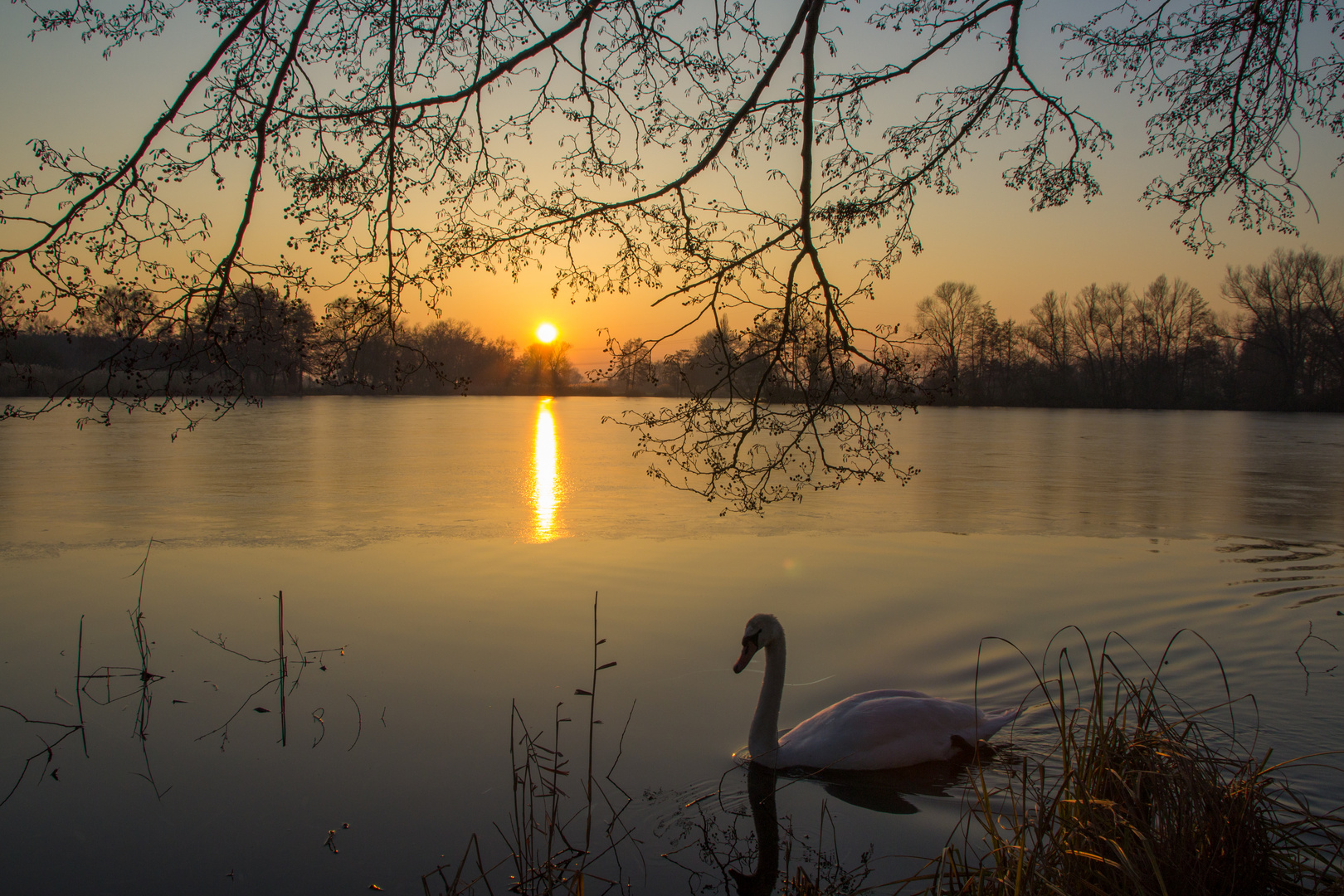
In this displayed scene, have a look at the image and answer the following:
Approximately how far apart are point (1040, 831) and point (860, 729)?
1.79 meters

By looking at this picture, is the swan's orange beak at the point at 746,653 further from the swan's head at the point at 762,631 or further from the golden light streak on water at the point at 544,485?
the golden light streak on water at the point at 544,485

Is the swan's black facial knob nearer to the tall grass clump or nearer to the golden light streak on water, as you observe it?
the tall grass clump

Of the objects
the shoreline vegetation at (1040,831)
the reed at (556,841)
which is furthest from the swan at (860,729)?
the reed at (556,841)

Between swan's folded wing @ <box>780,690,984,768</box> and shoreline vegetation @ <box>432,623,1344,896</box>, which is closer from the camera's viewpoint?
shoreline vegetation @ <box>432,623,1344,896</box>

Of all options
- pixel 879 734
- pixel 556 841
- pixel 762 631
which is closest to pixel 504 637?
pixel 762 631

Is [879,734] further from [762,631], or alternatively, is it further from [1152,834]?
[1152,834]

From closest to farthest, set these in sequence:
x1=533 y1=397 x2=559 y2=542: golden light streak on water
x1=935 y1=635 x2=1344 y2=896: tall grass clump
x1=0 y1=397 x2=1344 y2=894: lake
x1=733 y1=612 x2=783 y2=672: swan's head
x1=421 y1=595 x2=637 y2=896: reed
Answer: x1=935 y1=635 x2=1344 y2=896: tall grass clump → x1=421 y1=595 x2=637 y2=896: reed → x1=0 y1=397 x2=1344 y2=894: lake → x1=733 y1=612 x2=783 y2=672: swan's head → x1=533 y1=397 x2=559 y2=542: golden light streak on water

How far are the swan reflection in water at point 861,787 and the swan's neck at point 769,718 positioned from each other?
0.20 feet

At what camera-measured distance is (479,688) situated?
502 cm

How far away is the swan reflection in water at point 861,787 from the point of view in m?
3.71

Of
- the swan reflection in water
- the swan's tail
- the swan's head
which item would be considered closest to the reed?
the swan reflection in water

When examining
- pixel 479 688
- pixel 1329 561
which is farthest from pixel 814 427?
pixel 1329 561

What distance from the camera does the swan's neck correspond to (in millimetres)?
4199

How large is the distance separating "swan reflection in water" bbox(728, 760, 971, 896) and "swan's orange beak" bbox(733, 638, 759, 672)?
0.47 m
